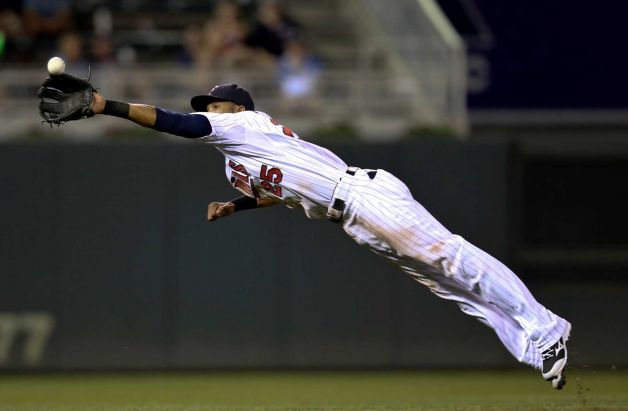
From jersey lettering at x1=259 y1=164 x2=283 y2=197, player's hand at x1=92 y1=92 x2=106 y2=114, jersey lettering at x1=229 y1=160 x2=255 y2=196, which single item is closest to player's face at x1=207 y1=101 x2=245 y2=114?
jersey lettering at x1=229 y1=160 x2=255 y2=196

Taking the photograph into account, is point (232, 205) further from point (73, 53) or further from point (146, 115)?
point (73, 53)

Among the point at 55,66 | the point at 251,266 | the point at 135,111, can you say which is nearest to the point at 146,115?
the point at 135,111

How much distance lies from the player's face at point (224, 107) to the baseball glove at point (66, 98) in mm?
1014

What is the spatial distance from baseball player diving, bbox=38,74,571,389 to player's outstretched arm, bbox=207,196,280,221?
0.77ft

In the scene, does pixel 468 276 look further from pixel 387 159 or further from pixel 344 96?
pixel 344 96

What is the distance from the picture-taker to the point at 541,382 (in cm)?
1097

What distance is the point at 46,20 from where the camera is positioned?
558 inches

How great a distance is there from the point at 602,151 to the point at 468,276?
16.1ft

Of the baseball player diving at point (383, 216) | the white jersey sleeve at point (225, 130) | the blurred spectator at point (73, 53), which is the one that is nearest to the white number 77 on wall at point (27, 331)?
the blurred spectator at point (73, 53)

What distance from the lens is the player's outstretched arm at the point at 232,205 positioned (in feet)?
26.0

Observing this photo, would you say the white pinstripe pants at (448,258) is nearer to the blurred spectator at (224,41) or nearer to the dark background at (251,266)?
the dark background at (251,266)

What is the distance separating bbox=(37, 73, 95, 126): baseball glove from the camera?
6925mm

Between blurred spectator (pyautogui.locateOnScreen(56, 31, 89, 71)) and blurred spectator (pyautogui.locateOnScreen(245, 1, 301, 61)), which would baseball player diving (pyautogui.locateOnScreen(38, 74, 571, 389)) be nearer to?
blurred spectator (pyautogui.locateOnScreen(56, 31, 89, 71))

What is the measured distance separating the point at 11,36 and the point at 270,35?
2.86 meters
